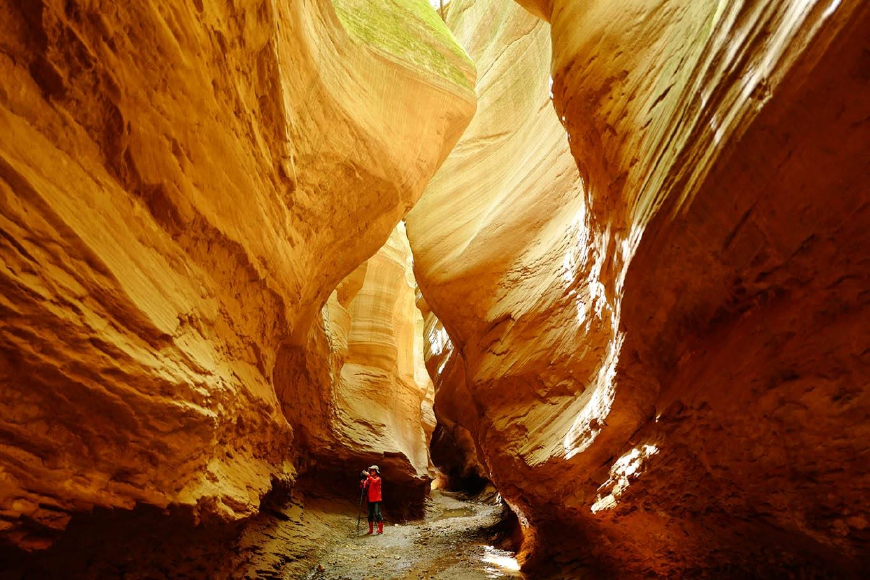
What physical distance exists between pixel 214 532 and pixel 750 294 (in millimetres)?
5061

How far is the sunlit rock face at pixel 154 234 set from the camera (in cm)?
250

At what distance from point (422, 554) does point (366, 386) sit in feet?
21.2

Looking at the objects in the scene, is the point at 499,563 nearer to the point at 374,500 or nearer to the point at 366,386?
the point at 374,500

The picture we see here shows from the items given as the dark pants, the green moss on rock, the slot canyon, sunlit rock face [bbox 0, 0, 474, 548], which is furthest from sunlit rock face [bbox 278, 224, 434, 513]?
the green moss on rock

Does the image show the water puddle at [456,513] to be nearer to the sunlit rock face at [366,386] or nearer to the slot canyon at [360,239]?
the sunlit rock face at [366,386]

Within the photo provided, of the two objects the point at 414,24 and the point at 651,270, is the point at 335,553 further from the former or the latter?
the point at 414,24

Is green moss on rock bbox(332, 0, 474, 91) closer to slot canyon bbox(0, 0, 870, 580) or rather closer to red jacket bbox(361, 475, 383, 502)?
slot canyon bbox(0, 0, 870, 580)

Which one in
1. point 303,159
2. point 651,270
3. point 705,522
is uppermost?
point 303,159

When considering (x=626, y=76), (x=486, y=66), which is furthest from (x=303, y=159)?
(x=486, y=66)

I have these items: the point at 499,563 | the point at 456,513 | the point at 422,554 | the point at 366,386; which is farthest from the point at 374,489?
the point at 456,513

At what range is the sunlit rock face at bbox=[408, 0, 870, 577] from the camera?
2.49m

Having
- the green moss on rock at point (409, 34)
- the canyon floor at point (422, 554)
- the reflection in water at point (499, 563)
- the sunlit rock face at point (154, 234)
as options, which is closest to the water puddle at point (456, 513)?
the canyon floor at point (422, 554)

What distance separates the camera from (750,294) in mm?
3033

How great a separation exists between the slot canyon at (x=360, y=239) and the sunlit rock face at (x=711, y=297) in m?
0.02
